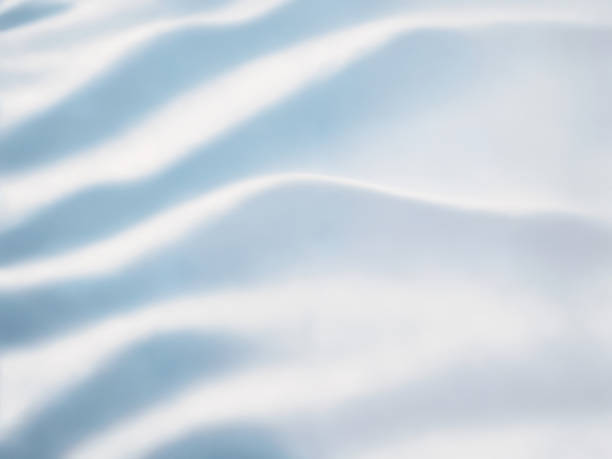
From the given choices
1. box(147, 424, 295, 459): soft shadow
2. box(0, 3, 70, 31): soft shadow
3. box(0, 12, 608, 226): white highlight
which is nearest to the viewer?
box(147, 424, 295, 459): soft shadow

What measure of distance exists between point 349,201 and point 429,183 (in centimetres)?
6

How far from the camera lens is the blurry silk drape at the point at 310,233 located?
1.14 feet

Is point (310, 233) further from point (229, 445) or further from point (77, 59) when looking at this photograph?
point (77, 59)

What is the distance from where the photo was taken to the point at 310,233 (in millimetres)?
409

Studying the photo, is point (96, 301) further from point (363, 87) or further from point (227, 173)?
point (363, 87)

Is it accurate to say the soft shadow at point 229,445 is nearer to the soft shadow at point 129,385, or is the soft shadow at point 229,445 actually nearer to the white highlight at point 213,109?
the soft shadow at point 129,385

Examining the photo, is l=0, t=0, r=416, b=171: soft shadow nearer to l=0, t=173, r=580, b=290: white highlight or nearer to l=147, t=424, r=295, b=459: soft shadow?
l=0, t=173, r=580, b=290: white highlight

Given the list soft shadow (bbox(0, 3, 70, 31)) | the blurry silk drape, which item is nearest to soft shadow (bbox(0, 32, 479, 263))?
the blurry silk drape

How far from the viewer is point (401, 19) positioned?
495 millimetres

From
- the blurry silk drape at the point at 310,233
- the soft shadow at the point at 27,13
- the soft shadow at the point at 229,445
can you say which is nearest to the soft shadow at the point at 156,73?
the blurry silk drape at the point at 310,233

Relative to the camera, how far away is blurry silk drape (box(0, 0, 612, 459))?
1.14ft

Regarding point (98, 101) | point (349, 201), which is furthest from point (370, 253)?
point (98, 101)

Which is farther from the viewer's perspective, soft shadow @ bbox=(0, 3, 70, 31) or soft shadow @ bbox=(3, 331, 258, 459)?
soft shadow @ bbox=(0, 3, 70, 31)

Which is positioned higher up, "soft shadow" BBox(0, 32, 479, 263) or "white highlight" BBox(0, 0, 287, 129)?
"white highlight" BBox(0, 0, 287, 129)
